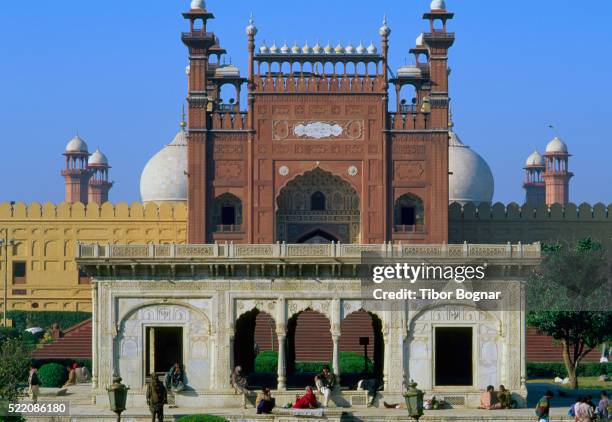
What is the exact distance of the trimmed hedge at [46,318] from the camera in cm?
5638

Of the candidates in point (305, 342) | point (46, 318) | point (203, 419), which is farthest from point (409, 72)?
point (203, 419)

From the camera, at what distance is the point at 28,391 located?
31719mm

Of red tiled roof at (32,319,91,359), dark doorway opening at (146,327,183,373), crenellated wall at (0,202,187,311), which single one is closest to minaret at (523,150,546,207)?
crenellated wall at (0,202,187,311)

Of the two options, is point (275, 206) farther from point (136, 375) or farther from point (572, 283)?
point (136, 375)

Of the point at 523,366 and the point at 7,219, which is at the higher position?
the point at 7,219

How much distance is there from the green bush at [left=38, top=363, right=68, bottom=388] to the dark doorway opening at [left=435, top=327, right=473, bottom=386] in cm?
938

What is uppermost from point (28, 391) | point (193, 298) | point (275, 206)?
point (275, 206)

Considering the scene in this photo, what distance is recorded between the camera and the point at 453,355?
107 feet

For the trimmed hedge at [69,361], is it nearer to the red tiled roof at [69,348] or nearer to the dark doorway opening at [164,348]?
the red tiled roof at [69,348]

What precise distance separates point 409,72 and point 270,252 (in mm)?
23771

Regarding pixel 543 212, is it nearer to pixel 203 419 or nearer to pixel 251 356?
pixel 251 356

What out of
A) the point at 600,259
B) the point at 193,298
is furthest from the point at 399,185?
the point at 193,298

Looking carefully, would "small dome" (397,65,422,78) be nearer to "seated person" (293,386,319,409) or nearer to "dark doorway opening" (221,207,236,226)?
"dark doorway opening" (221,207,236,226)

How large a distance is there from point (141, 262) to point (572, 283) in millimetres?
13966
